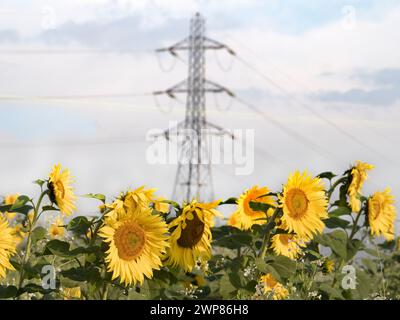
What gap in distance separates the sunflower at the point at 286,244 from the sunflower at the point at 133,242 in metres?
1.01

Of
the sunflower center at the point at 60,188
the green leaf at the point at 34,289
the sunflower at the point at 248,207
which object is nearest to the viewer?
the green leaf at the point at 34,289

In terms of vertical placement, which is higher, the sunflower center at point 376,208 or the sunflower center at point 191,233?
the sunflower center at point 376,208

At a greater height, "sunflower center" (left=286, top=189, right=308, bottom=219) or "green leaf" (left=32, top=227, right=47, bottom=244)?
"sunflower center" (left=286, top=189, right=308, bottom=219)

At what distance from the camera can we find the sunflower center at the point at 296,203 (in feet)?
13.8

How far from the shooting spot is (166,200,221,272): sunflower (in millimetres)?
3859

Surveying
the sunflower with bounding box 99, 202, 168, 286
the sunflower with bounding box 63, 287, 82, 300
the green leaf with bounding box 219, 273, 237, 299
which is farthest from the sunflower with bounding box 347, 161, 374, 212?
the sunflower with bounding box 63, 287, 82, 300

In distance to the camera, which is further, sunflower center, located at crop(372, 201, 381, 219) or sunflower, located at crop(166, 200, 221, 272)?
sunflower center, located at crop(372, 201, 381, 219)

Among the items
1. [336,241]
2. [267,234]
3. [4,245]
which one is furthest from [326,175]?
[4,245]

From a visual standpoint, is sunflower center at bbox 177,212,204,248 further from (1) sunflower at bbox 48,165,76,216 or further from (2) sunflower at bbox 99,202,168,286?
(1) sunflower at bbox 48,165,76,216

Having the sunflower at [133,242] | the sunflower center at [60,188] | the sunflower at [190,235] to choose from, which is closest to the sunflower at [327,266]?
the sunflower at [190,235]

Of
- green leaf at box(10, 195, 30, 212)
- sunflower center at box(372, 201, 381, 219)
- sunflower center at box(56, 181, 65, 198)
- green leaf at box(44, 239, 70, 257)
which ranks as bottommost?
green leaf at box(44, 239, 70, 257)

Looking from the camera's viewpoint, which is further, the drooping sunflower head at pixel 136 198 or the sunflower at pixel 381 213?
the sunflower at pixel 381 213

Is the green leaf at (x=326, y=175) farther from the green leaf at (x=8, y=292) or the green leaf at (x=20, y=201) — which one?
the green leaf at (x=8, y=292)
